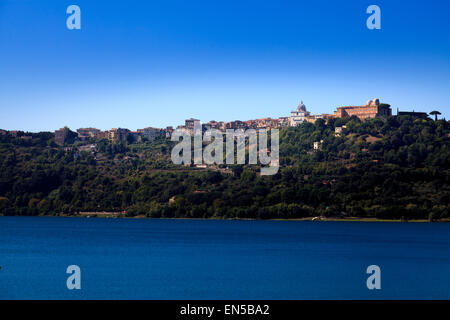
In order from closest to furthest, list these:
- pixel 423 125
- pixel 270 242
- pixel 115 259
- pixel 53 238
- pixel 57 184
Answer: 1. pixel 115 259
2. pixel 270 242
3. pixel 53 238
4. pixel 57 184
5. pixel 423 125

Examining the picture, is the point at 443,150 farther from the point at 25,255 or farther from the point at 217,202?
the point at 25,255

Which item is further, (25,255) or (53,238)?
(53,238)

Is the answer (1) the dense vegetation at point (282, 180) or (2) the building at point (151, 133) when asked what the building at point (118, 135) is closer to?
(2) the building at point (151, 133)

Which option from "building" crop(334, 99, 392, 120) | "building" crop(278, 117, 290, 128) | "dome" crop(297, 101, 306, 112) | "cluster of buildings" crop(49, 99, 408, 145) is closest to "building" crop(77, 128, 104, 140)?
"cluster of buildings" crop(49, 99, 408, 145)

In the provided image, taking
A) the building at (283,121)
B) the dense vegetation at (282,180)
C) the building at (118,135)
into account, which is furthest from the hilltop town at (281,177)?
the building at (283,121)

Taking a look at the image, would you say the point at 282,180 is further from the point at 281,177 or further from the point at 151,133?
the point at 151,133

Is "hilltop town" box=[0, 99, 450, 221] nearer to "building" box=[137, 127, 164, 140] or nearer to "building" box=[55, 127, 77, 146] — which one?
"building" box=[55, 127, 77, 146]

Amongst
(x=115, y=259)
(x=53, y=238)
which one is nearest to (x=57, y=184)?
(x=53, y=238)
